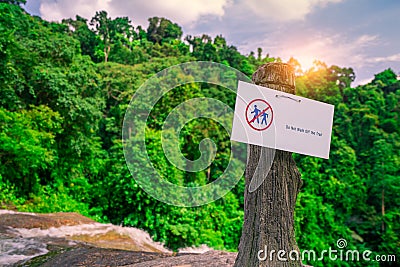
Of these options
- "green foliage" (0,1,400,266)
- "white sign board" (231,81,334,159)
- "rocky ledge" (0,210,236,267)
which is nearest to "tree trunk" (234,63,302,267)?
"white sign board" (231,81,334,159)

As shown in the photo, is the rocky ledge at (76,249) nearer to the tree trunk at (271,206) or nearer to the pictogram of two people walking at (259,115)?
the tree trunk at (271,206)

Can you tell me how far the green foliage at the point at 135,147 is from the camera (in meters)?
7.58

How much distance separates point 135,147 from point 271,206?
5060mm

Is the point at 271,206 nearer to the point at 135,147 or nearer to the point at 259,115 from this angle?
the point at 259,115

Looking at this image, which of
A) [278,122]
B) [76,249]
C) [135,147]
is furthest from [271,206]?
[135,147]

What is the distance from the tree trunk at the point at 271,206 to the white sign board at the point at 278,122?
17cm

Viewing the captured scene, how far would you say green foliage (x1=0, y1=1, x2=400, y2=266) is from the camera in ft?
24.9

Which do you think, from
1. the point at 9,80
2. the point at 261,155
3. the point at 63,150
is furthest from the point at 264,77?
the point at 63,150

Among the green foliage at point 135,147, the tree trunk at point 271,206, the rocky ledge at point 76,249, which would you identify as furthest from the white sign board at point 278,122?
the green foliage at point 135,147

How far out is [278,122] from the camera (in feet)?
6.35

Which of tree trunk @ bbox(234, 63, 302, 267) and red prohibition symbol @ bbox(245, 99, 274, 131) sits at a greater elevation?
red prohibition symbol @ bbox(245, 99, 274, 131)

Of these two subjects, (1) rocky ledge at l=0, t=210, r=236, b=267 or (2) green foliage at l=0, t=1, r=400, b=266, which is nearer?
(1) rocky ledge at l=0, t=210, r=236, b=267

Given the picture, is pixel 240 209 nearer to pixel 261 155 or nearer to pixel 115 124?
pixel 115 124

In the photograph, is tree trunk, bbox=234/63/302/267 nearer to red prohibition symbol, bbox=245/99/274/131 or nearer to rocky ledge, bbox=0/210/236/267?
red prohibition symbol, bbox=245/99/274/131
